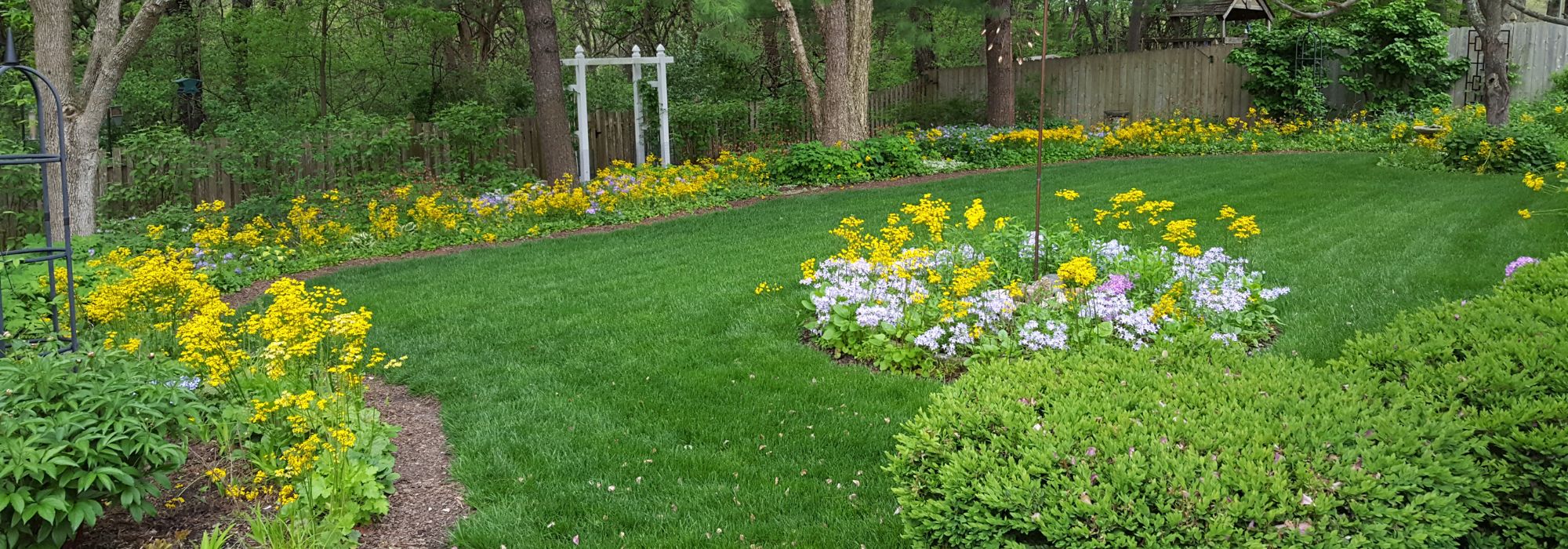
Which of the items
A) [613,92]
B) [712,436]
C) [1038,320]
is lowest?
[712,436]

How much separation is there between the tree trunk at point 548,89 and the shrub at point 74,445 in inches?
354

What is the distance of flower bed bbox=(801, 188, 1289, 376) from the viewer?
15.2ft

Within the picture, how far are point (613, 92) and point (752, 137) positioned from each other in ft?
7.58

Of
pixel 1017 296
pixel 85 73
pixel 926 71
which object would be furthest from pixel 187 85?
pixel 926 71

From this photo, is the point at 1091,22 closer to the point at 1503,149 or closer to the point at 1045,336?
the point at 1503,149

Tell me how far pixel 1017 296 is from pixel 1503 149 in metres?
7.94

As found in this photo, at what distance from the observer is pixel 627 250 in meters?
8.05

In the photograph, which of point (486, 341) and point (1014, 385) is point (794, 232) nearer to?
point (486, 341)

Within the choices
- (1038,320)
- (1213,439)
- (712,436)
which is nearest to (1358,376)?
(1213,439)

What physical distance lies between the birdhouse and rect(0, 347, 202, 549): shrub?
10.9 m

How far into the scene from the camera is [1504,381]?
2.73 m

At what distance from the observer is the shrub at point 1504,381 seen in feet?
8.23

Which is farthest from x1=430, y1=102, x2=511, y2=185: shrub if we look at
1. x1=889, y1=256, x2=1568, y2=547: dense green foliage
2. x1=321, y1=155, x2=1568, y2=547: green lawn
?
x1=889, y1=256, x2=1568, y2=547: dense green foliage

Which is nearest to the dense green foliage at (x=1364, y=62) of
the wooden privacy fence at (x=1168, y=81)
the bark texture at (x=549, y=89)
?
the wooden privacy fence at (x=1168, y=81)
